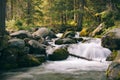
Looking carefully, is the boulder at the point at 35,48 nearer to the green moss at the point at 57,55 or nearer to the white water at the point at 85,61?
the white water at the point at 85,61

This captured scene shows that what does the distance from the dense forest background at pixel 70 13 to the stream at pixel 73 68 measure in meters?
8.34

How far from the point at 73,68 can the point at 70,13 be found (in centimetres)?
2416

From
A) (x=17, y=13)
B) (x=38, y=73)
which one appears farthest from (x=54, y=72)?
(x=17, y=13)

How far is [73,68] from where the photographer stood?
17969 mm

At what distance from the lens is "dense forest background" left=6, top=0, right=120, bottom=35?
33.0 metres

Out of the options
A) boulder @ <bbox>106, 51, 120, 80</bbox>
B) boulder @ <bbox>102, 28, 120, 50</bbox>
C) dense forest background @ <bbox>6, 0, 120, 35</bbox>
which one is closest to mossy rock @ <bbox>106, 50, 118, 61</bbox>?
boulder @ <bbox>102, 28, 120, 50</bbox>

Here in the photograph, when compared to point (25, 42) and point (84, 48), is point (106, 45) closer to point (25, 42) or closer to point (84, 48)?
point (84, 48)

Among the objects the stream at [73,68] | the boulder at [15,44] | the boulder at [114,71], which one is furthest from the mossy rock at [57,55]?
the boulder at [114,71]

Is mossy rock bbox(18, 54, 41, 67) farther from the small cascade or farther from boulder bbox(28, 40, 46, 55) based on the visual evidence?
the small cascade

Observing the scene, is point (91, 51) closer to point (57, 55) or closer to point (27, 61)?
point (57, 55)

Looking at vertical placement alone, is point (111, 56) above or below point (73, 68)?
above

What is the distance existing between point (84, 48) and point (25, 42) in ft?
16.3

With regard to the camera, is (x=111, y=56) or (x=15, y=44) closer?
(x=15, y=44)

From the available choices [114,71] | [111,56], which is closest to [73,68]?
[111,56]
